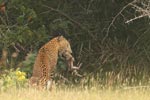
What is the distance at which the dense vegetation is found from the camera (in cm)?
1205

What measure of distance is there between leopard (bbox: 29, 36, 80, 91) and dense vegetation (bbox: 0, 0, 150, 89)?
110cm

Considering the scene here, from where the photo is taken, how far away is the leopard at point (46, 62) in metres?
9.68

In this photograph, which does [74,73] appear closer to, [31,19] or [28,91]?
[31,19]

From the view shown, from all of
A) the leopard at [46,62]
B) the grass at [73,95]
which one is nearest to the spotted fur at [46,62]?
the leopard at [46,62]

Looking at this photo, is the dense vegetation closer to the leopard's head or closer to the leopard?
the leopard's head

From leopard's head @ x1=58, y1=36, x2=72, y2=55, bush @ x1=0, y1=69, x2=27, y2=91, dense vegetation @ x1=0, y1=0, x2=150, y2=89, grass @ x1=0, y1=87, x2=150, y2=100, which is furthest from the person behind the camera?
dense vegetation @ x1=0, y1=0, x2=150, y2=89

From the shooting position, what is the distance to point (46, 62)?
400 inches

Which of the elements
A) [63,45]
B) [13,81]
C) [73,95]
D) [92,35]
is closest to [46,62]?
[63,45]

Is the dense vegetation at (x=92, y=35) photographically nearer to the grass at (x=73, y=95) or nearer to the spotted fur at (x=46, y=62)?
the spotted fur at (x=46, y=62)

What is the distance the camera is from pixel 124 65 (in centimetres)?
1237

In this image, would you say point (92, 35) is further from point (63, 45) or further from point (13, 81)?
point (13, 81)

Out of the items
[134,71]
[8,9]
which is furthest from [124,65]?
[8,9]

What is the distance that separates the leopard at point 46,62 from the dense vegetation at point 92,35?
110cm

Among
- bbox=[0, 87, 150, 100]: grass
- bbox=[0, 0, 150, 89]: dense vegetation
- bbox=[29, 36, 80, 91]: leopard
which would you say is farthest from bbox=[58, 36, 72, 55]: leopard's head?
bbox=[0, 87, 150, 100]: grass
